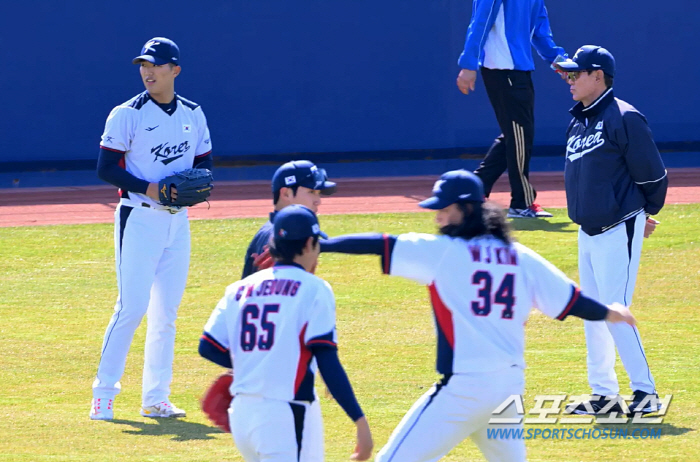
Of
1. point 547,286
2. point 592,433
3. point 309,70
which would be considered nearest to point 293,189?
point 547,286

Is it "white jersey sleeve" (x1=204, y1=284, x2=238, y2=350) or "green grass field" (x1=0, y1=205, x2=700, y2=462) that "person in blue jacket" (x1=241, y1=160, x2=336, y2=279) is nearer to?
"white jersey sleeve" (x1=204, y1=284, x2=238, y2=350)

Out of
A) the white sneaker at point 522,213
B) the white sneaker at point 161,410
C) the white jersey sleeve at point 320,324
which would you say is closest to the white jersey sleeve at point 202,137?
the white sneaker at point 161,410

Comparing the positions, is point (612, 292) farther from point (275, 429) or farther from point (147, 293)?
point (275, 429)

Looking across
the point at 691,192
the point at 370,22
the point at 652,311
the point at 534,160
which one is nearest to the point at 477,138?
the point at 534,160

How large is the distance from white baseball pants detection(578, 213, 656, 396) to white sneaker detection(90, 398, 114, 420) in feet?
9.22

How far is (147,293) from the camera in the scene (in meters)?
6.50

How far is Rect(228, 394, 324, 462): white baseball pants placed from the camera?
155 inches

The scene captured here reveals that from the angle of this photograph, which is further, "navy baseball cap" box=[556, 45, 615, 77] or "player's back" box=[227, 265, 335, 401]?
"navy baseball cap" box=[556, 45, 615, 77]

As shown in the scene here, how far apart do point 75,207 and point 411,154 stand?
4.76m

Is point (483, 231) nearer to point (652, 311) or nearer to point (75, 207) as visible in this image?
point (652, 311)

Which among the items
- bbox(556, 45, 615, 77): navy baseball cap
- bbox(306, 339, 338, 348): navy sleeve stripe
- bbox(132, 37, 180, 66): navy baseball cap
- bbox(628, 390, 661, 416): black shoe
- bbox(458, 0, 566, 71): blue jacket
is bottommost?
bbox(628, 390, 661, 416): black shoe

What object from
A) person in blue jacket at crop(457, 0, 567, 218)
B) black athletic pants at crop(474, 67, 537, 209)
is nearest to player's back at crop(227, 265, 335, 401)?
person in blue jacket at crop(457, 0, 567, 218)

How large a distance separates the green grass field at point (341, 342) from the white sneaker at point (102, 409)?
74mm

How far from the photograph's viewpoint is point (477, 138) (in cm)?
1586
